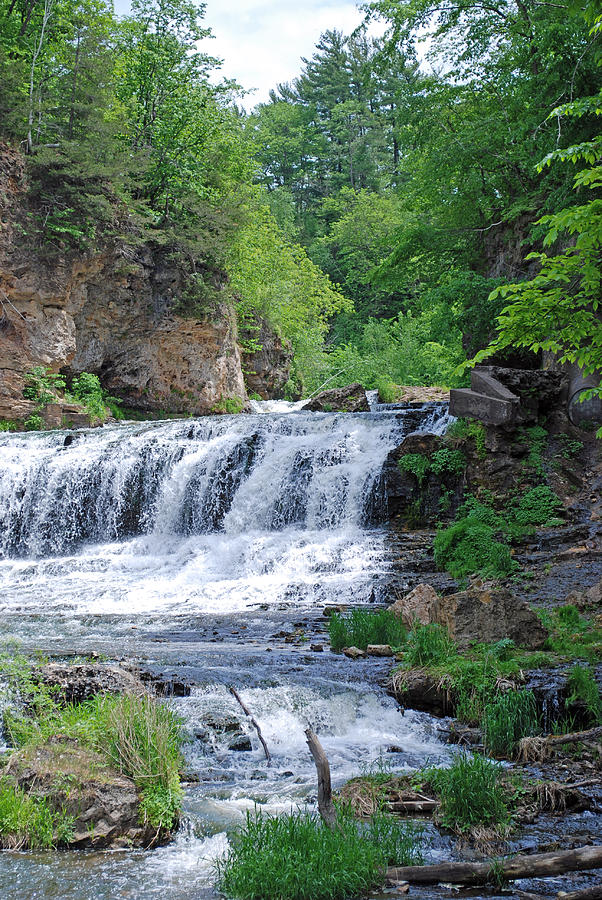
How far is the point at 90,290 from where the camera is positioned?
2077 centimetres

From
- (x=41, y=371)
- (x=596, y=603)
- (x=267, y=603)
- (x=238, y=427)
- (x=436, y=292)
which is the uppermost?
(x=436, y=292)

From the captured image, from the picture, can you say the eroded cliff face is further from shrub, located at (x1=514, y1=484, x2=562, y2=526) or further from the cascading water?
shrub, located at (x1=514, y1=484, x2=562, y2=526)

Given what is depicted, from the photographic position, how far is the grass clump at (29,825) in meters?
3.78

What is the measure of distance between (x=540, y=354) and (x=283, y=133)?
3662cm

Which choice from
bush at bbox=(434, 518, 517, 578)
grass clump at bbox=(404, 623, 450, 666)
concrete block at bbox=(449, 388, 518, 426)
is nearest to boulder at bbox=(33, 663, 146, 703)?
grass clump at bbox=(404, 623, 450, 666)

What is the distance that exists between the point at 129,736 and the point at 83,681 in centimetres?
126

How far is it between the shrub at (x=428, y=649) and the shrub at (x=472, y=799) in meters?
2.29

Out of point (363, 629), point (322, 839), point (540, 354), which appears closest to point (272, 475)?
point (540, 354)

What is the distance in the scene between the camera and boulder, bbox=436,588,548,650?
6809 mm

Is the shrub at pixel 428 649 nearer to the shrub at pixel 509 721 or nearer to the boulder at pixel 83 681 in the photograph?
the shrub at pixel 509 721

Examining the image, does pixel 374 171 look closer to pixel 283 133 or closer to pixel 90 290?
pixel 283 133

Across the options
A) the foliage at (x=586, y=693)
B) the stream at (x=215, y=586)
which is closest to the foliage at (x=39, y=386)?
the stream at (x=215, y=586)

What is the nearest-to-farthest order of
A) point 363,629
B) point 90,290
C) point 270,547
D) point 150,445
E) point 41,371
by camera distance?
point 363,629 → point 270,547 → point 150,445 → point 41,371 → point 90,290

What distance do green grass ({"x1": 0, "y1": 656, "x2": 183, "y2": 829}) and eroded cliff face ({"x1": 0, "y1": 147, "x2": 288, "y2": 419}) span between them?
49.7 ft
